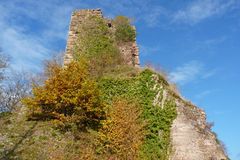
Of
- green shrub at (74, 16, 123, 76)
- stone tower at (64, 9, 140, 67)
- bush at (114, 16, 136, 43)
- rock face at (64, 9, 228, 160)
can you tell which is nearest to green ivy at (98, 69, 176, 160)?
rock face at (64, 9, 228, 160)

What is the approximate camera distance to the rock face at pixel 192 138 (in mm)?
19266

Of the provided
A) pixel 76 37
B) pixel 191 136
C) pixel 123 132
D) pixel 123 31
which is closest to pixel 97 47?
pixel 76 37

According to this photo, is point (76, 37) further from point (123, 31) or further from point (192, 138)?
point (192, 138)

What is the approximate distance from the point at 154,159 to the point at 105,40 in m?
10.2

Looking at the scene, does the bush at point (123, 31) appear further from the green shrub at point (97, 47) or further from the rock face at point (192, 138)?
the rock face at point (192, 138)

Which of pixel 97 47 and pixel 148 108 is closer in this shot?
pixel 148 108

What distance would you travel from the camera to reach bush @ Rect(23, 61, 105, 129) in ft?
65.7

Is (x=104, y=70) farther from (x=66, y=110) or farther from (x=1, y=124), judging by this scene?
(x=1, y=124)

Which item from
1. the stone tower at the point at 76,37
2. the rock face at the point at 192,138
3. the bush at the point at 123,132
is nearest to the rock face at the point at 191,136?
the rock face at the point at 192,138

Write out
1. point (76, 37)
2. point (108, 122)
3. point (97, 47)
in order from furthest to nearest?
point (76, 37) < point (97, 47) < point (108, 122)

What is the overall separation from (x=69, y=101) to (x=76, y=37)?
788cm

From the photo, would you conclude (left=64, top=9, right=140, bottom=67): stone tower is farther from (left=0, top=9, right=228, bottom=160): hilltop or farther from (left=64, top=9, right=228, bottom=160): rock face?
(left=64, top=9, right=228, bottom=160): rock face

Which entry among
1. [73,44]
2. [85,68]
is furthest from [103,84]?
[73,44]

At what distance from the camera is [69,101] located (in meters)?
20.1
